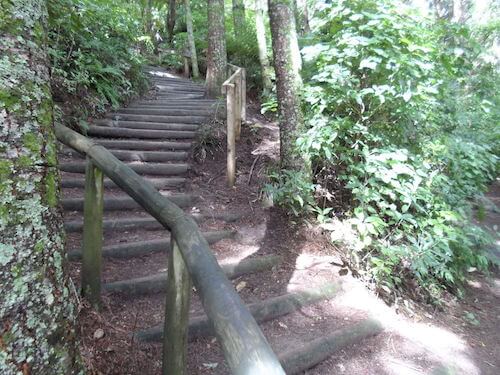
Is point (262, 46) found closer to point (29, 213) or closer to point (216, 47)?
point (216, 47)

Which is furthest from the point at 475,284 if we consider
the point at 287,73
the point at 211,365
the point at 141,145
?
the point at 141,145

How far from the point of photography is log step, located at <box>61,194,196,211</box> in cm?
346

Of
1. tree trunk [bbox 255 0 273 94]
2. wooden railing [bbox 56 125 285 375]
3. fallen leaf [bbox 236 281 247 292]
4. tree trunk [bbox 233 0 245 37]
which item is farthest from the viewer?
tree trunk [bbox 233 0 245 37]

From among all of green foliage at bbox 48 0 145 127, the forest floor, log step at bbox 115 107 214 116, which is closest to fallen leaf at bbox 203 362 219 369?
the forest floor

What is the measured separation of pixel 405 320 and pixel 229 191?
2.57 meters

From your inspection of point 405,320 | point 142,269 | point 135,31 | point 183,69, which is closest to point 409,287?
point 405,320

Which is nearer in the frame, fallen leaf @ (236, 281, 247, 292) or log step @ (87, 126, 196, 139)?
fallen leaf @ (236, 281, 247, 292)

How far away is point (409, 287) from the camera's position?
3.89m

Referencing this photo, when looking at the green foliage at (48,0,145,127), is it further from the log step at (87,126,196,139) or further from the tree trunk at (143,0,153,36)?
the tree trunk at (143,0,153,36)

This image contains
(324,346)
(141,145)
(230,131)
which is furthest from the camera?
(141,145)

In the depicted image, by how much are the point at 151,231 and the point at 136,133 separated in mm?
2353

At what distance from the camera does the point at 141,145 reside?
5.13 m

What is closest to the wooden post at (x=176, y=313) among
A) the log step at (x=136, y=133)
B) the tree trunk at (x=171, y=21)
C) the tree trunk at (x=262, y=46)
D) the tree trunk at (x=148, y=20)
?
the log step at (x=136, y=133)

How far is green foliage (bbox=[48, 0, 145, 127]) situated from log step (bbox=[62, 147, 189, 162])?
1.88 feet
